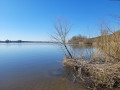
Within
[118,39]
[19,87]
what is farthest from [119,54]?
[19,87]

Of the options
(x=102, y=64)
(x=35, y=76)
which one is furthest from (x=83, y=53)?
(x=35, y=76)

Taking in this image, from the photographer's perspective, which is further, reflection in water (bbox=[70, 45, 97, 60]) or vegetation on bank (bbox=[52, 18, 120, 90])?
reflection in water (bbox=[70, 45, 97, 60])

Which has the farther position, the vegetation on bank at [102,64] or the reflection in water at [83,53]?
the reflection in water at [83,53]

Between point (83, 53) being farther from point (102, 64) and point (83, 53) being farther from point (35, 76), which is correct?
point (35, 76)

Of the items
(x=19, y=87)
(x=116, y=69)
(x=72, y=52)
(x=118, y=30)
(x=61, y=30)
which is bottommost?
(x=19, y=87)

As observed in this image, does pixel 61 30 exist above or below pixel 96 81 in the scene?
above

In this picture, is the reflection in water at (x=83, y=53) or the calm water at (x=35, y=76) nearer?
the calm water at (x=35, y=76)

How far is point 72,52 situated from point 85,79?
3.02m

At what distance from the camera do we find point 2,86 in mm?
3068

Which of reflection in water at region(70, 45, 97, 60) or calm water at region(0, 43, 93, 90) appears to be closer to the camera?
calm water at region(0, 43, 93, 90)

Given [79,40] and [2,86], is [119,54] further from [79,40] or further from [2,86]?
[2,86]

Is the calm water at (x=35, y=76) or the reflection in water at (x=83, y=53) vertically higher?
the reflection in water at (x=83, y=53)

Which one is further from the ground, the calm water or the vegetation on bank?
the vegetation on bank

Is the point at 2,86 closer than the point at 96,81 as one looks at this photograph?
No
